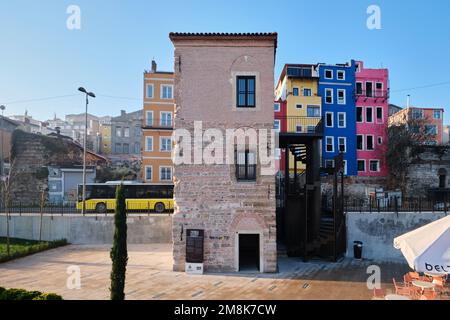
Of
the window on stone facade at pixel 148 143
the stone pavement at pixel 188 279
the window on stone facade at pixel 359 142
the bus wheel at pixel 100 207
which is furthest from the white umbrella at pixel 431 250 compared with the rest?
the window on stone facade at pixel 148 143

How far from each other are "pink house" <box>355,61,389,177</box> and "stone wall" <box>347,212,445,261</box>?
20592mm

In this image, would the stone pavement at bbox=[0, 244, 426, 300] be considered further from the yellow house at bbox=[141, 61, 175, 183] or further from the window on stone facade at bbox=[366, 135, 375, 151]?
the window on stone facade at bbox=[366, 135, 375, 151]

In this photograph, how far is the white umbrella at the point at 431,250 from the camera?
8.32 metres

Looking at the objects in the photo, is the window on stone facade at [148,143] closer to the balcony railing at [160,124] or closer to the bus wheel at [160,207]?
the balcony railing at [160,124]

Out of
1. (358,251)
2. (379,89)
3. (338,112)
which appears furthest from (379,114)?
(358,251)

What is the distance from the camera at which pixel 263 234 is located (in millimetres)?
13867

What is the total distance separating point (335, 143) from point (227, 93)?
86.8 feet

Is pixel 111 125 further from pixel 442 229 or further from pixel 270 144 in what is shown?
pixel 442 229

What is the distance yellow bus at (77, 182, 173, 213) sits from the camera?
27.6m

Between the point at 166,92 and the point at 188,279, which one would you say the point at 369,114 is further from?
the point at 188,279

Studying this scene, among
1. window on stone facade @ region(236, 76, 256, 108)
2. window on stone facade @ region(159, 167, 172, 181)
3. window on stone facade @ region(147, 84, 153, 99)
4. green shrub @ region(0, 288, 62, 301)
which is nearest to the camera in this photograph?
green shrub @ region(0, 288, 62, 301)

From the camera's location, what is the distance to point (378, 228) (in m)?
17.7

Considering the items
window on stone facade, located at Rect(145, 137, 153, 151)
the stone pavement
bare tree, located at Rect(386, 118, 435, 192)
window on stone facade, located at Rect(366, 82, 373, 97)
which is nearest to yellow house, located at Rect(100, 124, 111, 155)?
window on stone facade, located at Rect(145, 137, 153, 151)
